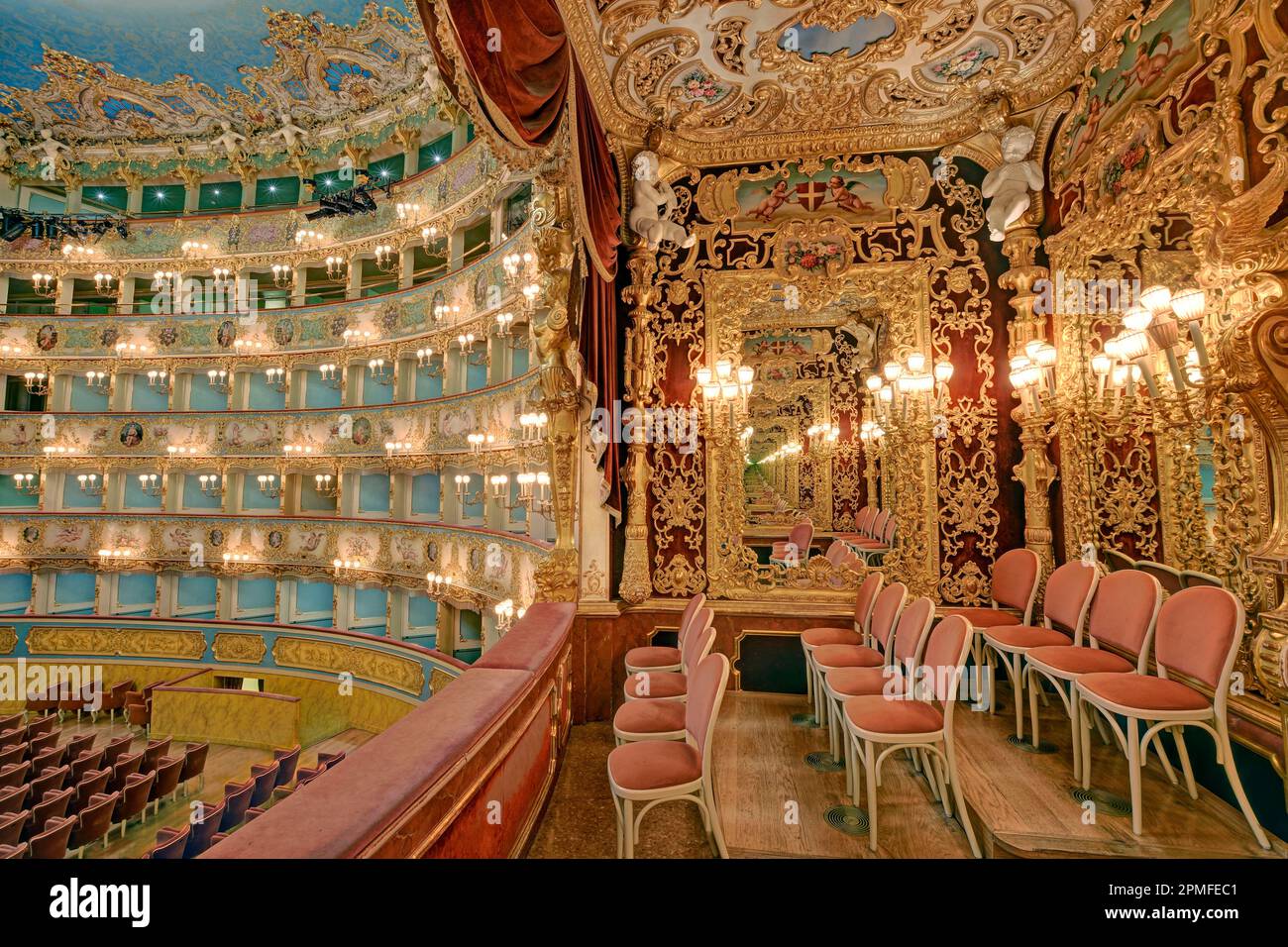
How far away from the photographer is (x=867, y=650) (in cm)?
375

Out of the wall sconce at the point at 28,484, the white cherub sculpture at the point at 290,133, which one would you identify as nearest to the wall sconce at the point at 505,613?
the white cherub sculpture at the point at 290,133

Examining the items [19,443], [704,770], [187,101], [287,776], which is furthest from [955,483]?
[19,443]

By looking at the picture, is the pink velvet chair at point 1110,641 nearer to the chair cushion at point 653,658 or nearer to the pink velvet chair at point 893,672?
the pink velvet chair at point 893,672

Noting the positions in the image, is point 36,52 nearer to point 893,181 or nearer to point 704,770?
point 893,181

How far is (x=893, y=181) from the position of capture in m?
5.07

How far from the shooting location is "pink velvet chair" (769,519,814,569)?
5.05 m

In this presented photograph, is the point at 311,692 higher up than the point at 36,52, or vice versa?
the point at 36,52

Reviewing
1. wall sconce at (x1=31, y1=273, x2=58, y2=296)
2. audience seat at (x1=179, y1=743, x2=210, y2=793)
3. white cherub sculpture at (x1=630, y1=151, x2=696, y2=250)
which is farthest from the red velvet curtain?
wall sconce at (x1=31, y1=273, x2=58, y2=296)

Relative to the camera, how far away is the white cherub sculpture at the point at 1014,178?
4676 mm

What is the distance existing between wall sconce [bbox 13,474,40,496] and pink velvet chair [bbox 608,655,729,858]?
57.1 ft

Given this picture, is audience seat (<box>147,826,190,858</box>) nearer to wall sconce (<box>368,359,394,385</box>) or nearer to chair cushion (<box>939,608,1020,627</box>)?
wall sconce (<box>368,359,394,385</box>)

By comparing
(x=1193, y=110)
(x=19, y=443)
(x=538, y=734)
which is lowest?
(x=538, y=734)

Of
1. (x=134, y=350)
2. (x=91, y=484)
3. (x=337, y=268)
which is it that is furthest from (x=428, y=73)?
(x=91, y=484)

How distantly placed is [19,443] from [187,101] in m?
8.99
